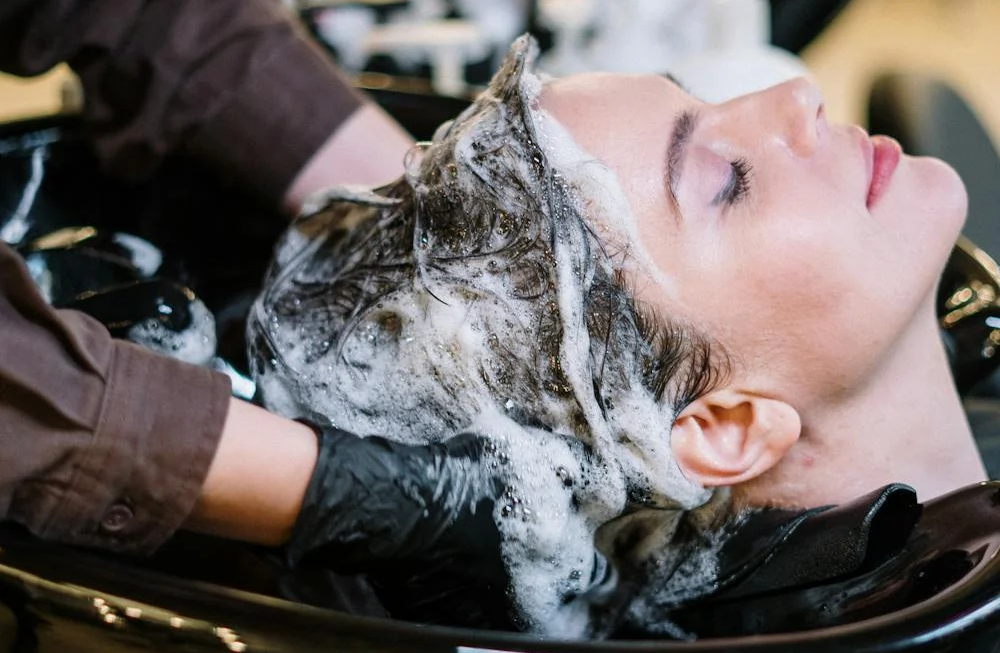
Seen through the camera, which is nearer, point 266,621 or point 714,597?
point 266,621

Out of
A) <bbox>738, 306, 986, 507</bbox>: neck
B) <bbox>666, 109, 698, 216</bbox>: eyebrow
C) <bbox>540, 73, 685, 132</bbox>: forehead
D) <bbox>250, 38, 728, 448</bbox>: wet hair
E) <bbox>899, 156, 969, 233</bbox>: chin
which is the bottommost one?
<bbox>738, 306, 986, 507</bbox>: neck

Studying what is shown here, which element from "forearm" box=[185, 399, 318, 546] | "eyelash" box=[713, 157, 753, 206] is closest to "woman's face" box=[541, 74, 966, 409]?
"eyelash" box=[713, 157, 753, 206]

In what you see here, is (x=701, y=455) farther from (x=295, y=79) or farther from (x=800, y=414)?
(x=295, y=79)

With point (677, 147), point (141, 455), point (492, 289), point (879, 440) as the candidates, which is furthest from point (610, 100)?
point (141, 455)

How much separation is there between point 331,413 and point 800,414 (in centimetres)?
35

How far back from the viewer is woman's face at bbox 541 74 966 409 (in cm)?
72

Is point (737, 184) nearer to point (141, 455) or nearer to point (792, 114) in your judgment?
point (792, 114)

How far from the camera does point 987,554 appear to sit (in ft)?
1.90

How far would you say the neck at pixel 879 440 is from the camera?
2.47 ft

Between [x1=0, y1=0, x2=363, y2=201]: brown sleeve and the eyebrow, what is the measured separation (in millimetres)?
406

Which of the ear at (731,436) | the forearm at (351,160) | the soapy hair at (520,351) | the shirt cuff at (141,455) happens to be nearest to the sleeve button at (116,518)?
the shirt cuff at (141,455)

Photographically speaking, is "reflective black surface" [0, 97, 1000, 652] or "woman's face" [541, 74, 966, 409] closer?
"reflective black surface" [0, 97, 1000, 652]

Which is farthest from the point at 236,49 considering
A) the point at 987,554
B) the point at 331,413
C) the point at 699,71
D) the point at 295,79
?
the point at 987,554

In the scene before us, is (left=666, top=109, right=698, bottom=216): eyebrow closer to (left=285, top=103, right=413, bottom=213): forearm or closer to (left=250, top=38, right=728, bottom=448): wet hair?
(left=250, top=38, right=728, bottom=448): wet hair
